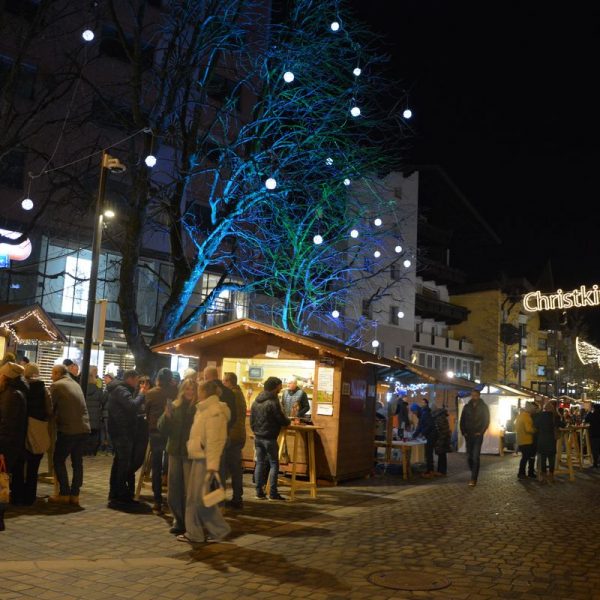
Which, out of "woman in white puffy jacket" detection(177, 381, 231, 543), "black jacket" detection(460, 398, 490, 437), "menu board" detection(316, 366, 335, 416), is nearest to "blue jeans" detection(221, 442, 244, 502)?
"woman in white puffy jacket" detection(177, 381, 231, 543)

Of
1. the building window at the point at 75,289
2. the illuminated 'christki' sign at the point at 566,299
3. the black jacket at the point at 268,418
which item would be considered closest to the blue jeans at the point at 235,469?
the black jacket at the point at 268,418

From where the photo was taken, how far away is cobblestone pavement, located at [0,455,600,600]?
6.19 metres

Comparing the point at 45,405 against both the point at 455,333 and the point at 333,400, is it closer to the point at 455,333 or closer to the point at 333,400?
the point at 333,400

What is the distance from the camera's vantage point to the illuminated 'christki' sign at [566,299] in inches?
994

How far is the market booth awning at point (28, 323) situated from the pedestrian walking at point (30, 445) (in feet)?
14.7

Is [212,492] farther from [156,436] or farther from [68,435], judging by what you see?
[68,435]

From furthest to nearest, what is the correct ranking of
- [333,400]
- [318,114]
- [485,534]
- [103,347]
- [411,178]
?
1. [411,178]
2. [103,347]
3. [318,114]
4. [333,400]
5. [485,534]

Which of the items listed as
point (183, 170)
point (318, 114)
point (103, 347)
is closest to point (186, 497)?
point (183, 170)

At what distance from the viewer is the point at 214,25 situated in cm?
1877

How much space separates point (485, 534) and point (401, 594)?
10.5 ft

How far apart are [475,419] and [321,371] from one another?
3.62 metres

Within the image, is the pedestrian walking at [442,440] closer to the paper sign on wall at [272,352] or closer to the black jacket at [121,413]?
the paper sign on wall at [272,352]

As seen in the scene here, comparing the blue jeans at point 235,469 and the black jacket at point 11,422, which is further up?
the black jacket at point 11,422

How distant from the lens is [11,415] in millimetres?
8297
